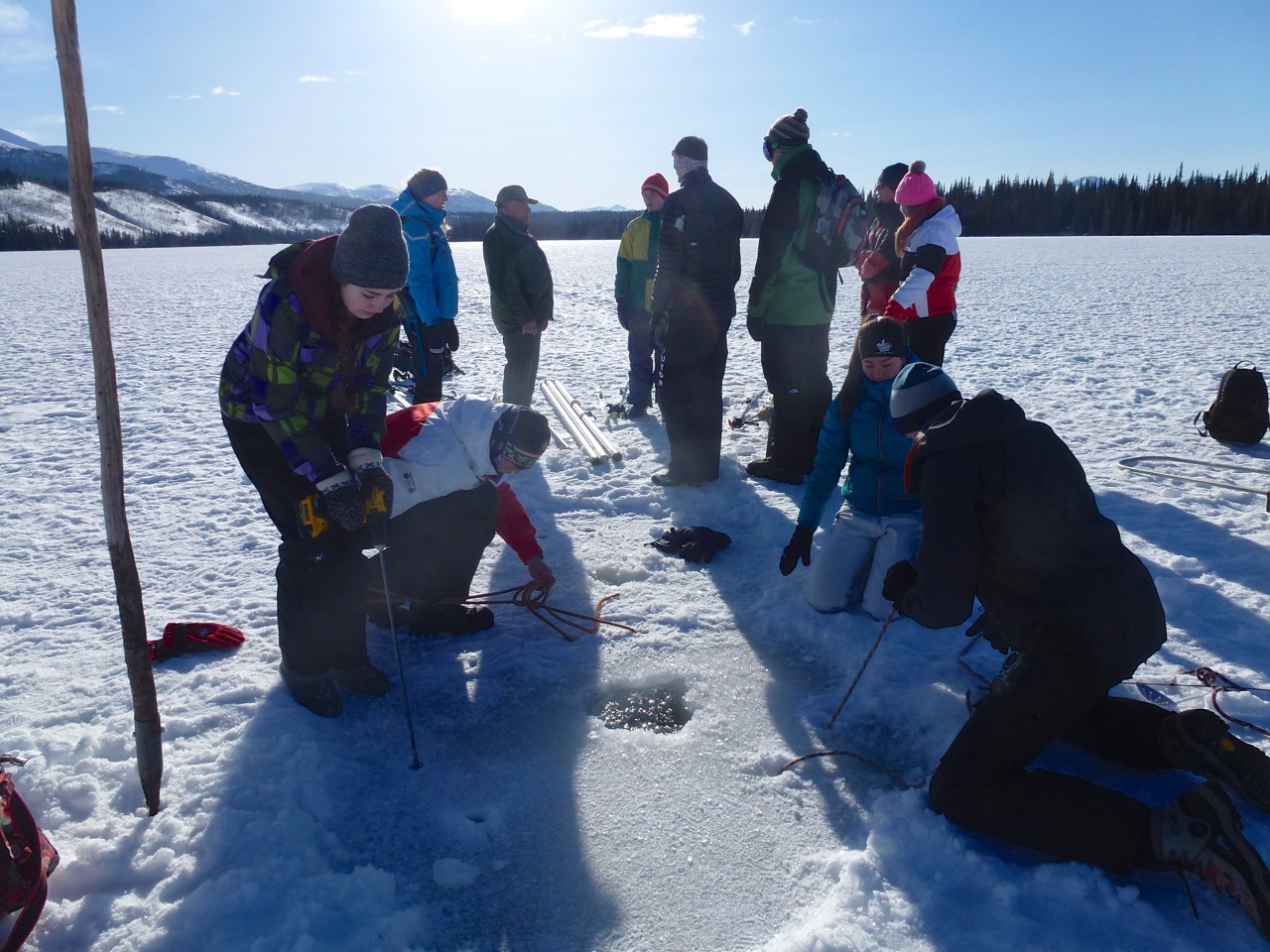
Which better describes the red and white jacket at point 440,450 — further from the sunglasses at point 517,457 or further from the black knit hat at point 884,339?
the black knit hat at point 884,339

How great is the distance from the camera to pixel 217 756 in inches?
104

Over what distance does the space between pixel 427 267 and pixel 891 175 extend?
334 cm

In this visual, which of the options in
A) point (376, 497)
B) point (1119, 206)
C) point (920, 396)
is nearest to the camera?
point (920, 396)

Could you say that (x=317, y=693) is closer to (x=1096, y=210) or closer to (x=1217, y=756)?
(x=1217, y=756)

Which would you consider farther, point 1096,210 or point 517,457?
point 1096,210

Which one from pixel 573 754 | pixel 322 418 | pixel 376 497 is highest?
pixel 322 418

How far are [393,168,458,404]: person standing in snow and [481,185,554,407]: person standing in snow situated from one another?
40 centimetres

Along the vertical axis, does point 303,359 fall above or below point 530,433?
above

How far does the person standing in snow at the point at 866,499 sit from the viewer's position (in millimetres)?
3426

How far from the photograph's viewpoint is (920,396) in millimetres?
2473

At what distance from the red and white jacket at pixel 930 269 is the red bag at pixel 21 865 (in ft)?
13.9

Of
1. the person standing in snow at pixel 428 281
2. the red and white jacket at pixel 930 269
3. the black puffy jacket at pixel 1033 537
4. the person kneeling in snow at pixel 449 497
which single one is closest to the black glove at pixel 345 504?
the person kneeling in snow at pixel 449 497

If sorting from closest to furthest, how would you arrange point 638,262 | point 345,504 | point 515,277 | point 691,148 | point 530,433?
point 345,504, point 530,433, point 691,148, point 515,277, point 638,262

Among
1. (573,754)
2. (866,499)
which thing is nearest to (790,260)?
(866,499)
